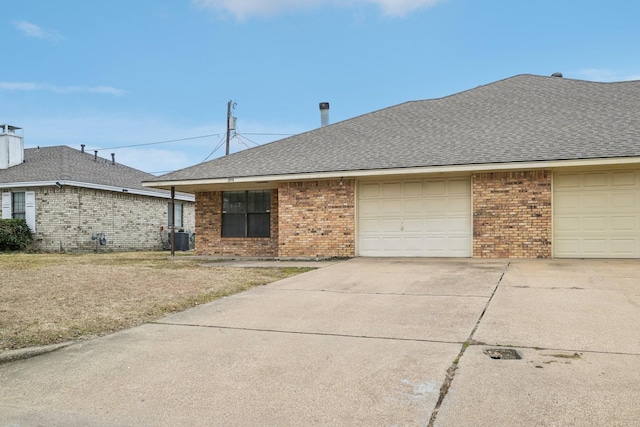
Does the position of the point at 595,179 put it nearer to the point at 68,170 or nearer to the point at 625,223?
the point at 625,223

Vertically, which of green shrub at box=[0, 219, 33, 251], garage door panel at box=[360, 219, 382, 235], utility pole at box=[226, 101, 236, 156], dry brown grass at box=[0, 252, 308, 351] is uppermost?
utility pole at box=[226, 101, 236, 156]

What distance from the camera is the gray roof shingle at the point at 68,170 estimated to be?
20.9 m

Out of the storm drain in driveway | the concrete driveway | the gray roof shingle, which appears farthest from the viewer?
the gray roof shingle

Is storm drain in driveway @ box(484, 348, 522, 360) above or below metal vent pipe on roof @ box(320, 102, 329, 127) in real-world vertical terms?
below

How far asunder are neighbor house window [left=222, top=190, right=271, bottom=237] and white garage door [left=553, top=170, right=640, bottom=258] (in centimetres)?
856

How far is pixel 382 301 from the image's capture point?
691cm

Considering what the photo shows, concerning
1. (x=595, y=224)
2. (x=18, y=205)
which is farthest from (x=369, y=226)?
(x=18, y=205)

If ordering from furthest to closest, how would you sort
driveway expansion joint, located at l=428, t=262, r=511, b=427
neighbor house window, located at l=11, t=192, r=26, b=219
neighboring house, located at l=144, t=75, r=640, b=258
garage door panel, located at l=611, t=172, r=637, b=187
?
neighbor house window, located at l=11, t=192, r=26, b=219 < neighboring house, located at l=144, t=75, r=640, b=258 < garage door panel, located at l=611, t=172, r=637, b=187 < driveway expansion joint, located at l=428, t=262, r=511, b=427

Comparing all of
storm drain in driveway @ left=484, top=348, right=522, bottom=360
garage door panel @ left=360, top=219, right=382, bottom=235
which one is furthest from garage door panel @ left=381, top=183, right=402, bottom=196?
storm drain in driveway @ left=484, top=348, right=522, bottom=360

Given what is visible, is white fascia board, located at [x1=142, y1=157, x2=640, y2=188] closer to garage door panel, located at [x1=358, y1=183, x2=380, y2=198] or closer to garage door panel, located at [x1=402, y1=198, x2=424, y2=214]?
garage door panel, located at [x1=358, y1=183, x2=380, y2=198]

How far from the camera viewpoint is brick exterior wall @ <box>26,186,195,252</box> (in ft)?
67.1

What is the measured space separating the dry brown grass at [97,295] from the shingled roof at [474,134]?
14.3ft

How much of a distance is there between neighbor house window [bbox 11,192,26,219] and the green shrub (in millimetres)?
717

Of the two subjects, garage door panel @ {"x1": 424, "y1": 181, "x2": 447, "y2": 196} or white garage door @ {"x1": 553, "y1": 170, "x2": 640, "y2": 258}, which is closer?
white garage door @ {"x1": 553, "y1": 170, "x2": 640, "y2": 258}
